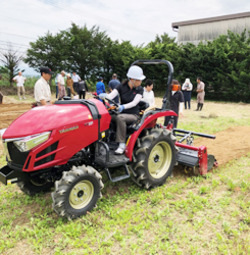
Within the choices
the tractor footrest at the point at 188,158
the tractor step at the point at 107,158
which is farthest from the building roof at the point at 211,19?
the tractor step at the point at 107,158

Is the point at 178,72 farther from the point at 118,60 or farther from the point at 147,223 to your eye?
the point at 147,223

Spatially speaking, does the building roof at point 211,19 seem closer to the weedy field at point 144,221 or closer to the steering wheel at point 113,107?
the weedy field at point 144,221

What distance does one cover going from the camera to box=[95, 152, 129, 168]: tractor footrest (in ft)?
10.7

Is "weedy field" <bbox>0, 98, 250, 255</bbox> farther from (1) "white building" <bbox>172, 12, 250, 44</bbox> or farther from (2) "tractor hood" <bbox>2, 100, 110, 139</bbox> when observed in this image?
(1) "white building" <bbox>172, 12, 250, 44</bbox>

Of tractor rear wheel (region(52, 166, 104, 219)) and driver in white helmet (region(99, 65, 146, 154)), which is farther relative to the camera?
driver in white helmet (region(99, 65, 146, 154))

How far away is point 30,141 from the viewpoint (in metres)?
2.73

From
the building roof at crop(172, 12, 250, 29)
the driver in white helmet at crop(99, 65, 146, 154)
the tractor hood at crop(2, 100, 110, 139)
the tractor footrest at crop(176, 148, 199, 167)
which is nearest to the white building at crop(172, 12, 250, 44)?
the building roof at crop(172, 12, 250, 29)

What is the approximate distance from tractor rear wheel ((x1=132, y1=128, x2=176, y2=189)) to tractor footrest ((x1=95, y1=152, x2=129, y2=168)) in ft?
0.80

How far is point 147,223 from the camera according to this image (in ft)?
9.77

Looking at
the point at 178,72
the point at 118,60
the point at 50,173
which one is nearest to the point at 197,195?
the point at 50,173

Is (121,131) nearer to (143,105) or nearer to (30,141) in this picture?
(143,105)

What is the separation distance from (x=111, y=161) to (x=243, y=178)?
2.39 metres

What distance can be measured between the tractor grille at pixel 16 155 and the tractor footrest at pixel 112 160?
946mm

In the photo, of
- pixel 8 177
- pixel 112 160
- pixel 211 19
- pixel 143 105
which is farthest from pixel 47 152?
pixel 211 19
